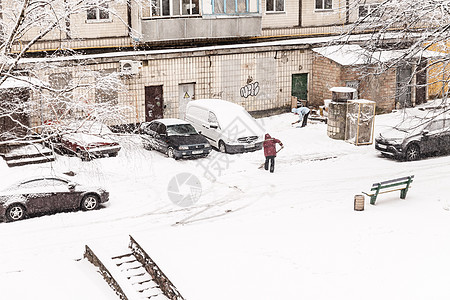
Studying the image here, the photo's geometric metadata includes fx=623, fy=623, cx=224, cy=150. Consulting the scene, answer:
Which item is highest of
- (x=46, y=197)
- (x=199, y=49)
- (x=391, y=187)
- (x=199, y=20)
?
(x=199, y=20)

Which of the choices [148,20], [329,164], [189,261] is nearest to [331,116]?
[329,164]

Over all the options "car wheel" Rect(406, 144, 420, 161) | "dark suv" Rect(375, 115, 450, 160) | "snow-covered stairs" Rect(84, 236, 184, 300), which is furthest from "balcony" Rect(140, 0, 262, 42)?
"snow-covered stairs" Rect(84, 236, 184, 300)

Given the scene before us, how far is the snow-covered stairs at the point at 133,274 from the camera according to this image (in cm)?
1291

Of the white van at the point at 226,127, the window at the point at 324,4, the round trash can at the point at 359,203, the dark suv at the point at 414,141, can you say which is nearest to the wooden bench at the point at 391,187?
the round trash can at the point at 359,203

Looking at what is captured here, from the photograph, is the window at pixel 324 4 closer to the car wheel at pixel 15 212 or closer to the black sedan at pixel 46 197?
the black sedan at pixel 46 197

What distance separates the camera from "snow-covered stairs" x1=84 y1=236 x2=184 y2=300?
42.3 feet

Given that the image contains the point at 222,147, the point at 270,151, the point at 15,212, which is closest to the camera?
the point at 15,212

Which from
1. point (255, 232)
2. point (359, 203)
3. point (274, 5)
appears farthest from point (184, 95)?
point (255, 232)

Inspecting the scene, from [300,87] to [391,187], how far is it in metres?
13.4

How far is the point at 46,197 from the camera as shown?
59.2 feet

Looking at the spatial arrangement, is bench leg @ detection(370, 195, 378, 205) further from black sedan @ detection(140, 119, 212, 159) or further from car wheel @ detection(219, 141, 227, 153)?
car wheel @ detection(219, 141, 227, 153)

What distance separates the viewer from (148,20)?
25.5 metres

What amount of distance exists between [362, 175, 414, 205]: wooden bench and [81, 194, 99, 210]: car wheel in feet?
26.1

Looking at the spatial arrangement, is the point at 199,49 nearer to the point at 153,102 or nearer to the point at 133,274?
the point at 153,102
